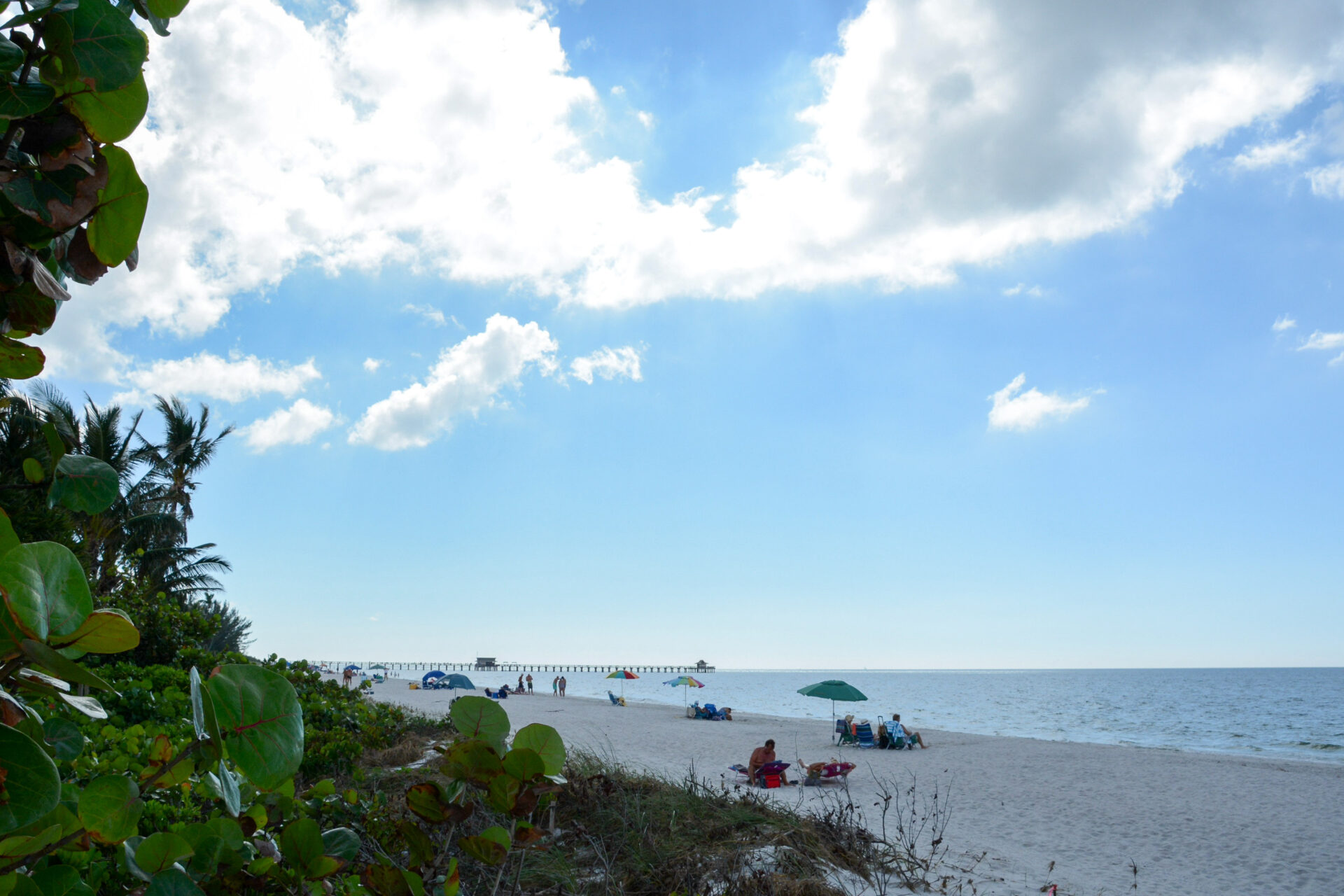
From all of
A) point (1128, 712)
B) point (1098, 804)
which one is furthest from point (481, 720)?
point (1128, 712)

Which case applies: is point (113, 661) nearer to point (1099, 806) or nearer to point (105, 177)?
point (105, 177)

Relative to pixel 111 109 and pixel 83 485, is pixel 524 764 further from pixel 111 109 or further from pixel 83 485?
pixel 111 109

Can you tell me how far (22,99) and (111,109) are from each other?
6 cm

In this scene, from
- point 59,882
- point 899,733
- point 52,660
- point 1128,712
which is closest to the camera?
point 52,660

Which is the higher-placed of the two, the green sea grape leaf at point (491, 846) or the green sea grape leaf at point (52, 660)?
the green sea grape leaf at point (52, 660)

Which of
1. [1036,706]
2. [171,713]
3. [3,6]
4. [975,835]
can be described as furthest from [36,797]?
[1036,706]

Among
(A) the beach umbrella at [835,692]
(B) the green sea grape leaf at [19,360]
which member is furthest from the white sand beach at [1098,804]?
(B) the green sea grape leaf at [19,360]

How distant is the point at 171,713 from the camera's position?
4.19 m

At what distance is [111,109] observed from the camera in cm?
61

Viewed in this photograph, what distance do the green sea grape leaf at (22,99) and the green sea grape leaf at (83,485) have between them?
1.32 feet

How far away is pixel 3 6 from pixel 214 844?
878mm

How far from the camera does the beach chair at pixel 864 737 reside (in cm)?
2094

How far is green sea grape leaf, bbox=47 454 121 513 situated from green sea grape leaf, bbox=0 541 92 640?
0.35 metres

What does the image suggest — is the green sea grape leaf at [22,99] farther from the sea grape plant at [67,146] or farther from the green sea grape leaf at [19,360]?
the green sea grape leaf at [19,360]
